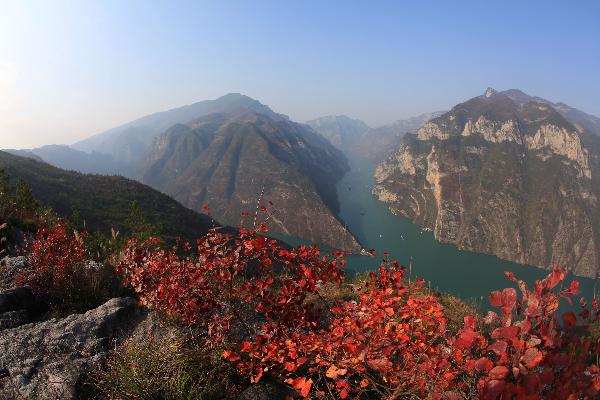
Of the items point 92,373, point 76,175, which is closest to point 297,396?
point 92,373

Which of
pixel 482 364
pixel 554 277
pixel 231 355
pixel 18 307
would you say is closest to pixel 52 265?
pixel 18 307

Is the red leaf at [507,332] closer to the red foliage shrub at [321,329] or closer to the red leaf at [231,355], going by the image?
the red foliage shrub at [321,329]

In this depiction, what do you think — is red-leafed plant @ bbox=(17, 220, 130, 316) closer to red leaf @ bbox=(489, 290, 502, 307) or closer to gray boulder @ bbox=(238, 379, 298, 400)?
gray boulder @ bbox=(238, 379, 298, 400)

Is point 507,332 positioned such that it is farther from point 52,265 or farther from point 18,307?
point 52,265

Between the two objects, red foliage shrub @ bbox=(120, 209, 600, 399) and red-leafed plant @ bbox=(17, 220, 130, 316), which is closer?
red foliage shrub @ bbox=(120, 209, 600, 399)

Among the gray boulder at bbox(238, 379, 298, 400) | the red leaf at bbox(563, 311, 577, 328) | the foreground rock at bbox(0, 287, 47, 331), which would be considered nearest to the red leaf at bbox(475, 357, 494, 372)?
the red leaf at bbox(563, 311, 577, 328)

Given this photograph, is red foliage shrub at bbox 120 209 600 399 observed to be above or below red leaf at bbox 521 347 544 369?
below
